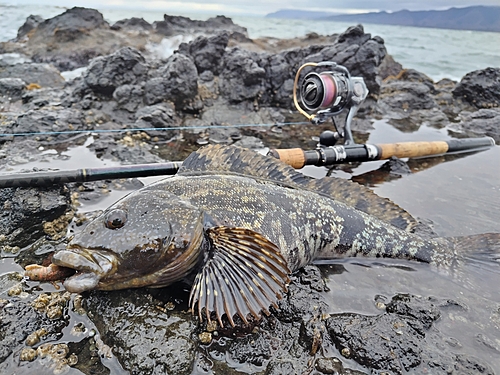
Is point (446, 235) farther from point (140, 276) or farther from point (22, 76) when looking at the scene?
point (22, 76)

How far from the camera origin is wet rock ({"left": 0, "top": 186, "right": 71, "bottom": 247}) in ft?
10.9

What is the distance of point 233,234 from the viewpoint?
2463mm

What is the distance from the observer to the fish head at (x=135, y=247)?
7.51 feet

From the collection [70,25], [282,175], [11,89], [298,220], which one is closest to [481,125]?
[282,175]

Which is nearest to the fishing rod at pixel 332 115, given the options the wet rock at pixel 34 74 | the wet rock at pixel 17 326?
the wet rock at pixel 17 326

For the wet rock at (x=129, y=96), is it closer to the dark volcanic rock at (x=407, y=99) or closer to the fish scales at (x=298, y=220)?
the fish scales at (x=298, y=220)

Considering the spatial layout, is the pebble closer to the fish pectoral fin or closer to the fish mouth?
the fish pectoral fin

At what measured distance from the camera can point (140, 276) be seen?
241cm

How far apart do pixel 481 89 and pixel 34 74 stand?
40.0ft

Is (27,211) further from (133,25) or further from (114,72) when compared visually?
(133,25)

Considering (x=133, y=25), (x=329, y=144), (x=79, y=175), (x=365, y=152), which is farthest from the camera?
(x=133, y=25)

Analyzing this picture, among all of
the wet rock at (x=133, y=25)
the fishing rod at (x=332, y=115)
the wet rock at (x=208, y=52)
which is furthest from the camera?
the wet rock at (x=133, y=25)

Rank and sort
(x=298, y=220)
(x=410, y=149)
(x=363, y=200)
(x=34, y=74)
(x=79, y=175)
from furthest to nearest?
(x=34, y=74)
(x=410, y=149)
(x=79, y=175)
(x=363, y=200)
(x=298, y=220)

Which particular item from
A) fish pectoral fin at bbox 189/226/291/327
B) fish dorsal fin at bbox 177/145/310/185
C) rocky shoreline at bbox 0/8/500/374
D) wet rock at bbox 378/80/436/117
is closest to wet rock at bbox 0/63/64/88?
rocky shoreline at bbox 0/8/500/374
